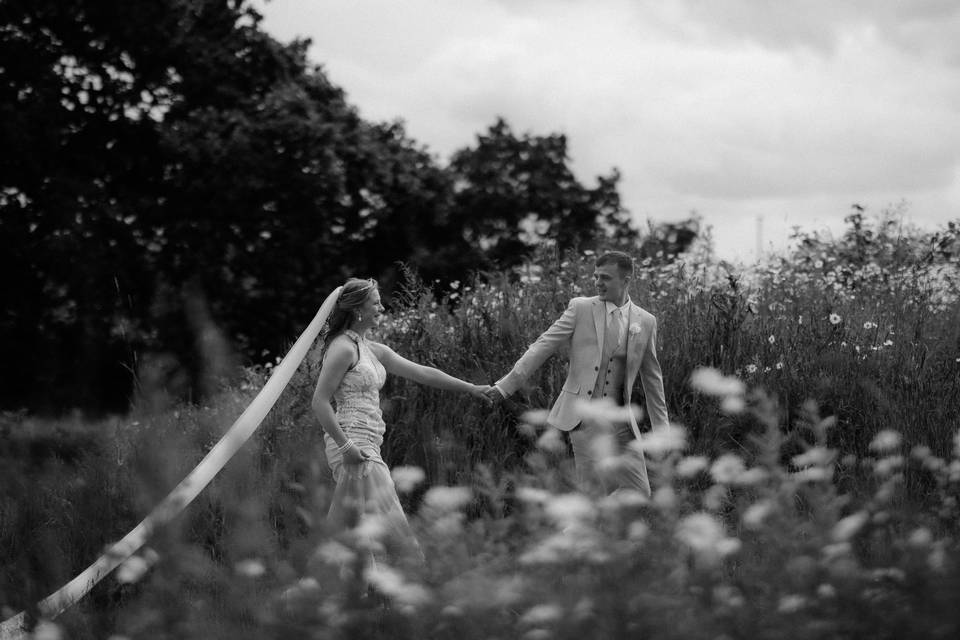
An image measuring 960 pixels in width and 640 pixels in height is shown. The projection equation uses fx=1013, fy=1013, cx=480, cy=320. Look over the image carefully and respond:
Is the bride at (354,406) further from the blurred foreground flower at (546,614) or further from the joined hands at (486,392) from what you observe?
the blurred foreground flower at (546,614)

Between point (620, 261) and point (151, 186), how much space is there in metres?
14.3

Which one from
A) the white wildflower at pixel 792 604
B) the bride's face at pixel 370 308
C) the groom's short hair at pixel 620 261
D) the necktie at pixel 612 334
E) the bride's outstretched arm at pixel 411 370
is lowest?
the white wildflower at pixel 792 604

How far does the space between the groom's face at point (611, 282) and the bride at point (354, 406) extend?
150 cm

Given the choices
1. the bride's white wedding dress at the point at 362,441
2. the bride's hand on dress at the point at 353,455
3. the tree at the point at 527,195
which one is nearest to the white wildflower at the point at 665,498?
the bride's white wedding dress at the point at 362,441

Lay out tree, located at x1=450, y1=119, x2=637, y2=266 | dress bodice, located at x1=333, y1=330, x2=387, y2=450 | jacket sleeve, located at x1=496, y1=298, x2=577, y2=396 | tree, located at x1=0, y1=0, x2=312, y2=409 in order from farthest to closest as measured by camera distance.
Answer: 1. tree, located at x1=450, y1=119, x2=637, y2=266
2. tree, located at x1=0, y1=0, x2=312, y2=409
3. jacket sleeve, located at x1=496, y1=298, x2=577, y2=396
4. dress bodice, located at x1=333, y1=330, x2=387, y2=450

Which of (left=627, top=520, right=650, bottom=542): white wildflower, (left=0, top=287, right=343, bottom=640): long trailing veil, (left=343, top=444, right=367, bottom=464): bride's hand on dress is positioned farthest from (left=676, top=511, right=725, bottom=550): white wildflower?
(left=343, top=444, right=367, bottom=464): bride's hand on dress

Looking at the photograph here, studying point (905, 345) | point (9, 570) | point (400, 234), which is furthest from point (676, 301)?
point (400, 234)

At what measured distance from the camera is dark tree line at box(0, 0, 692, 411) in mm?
17453

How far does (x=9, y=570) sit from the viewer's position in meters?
6.15

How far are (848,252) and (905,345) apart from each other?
3483 millimetres

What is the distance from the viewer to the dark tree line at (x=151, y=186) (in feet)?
57.3

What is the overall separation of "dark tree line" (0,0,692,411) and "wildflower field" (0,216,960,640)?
4.55 m

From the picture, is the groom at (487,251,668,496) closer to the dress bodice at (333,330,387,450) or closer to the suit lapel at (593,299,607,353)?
the suit lapel at (593,299,607,353)

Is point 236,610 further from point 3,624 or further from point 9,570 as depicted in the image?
point 9,570
